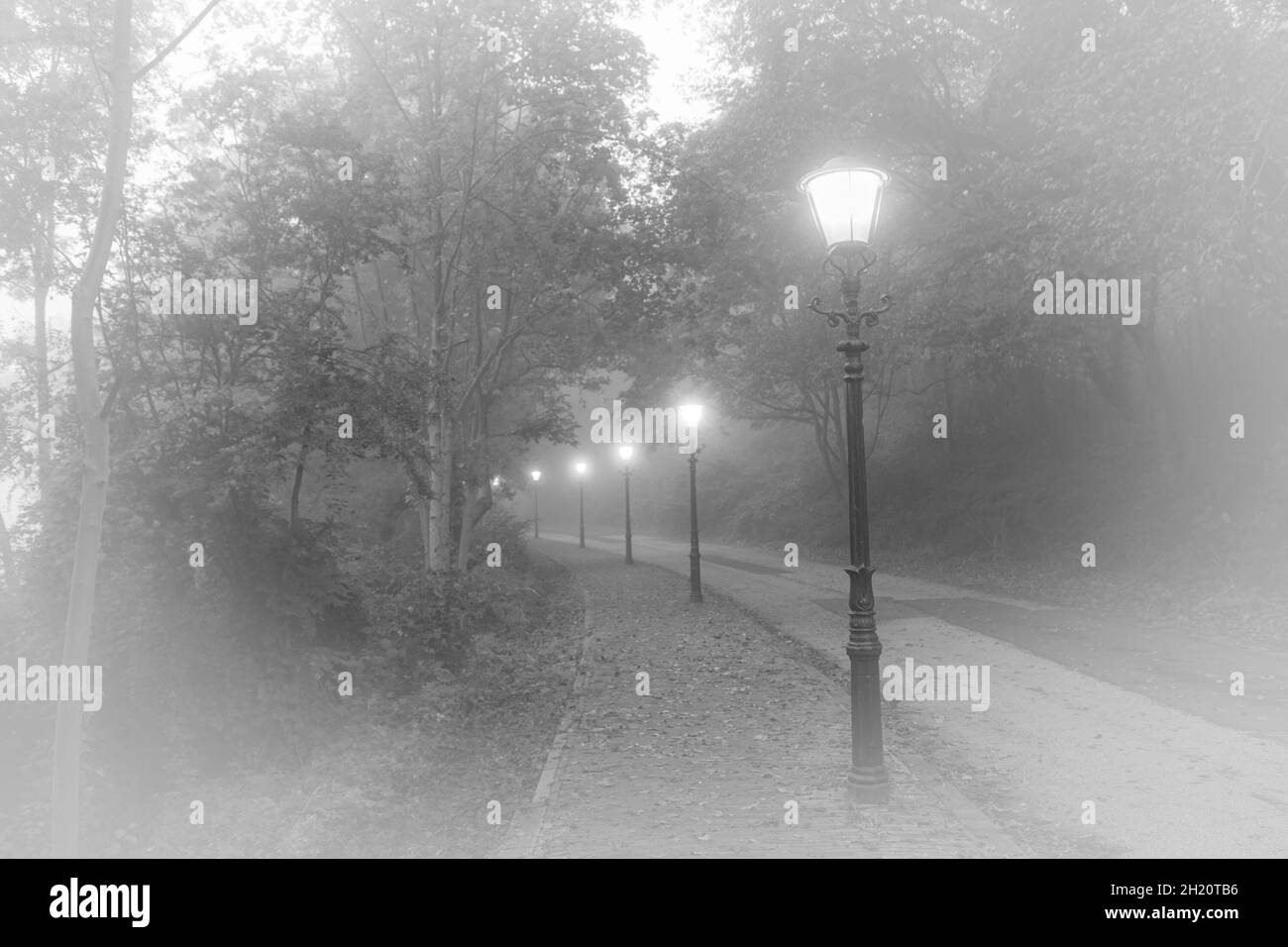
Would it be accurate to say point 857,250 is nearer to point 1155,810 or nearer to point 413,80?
point 1155,810

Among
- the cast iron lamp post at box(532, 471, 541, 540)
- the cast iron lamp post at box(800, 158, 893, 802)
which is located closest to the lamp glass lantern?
the cast iron lamp post at box(800, 158, 893, 802)

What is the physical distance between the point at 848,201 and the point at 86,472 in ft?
17.0

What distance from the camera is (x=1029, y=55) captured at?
13781 millimetres

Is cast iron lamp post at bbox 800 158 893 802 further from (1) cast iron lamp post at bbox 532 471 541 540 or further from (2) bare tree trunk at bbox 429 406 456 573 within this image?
(1) cast iron lamp post at bbox 532 471 541 540

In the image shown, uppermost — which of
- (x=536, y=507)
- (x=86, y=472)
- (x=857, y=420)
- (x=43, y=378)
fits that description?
(x=43, y=378)

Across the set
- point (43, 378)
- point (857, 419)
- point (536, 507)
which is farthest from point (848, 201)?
point (536, 507)

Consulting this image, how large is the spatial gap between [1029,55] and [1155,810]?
1283 centimetres

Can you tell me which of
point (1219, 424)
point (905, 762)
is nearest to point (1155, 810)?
point (905, 762)

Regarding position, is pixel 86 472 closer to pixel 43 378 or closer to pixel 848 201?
pixel 848 201

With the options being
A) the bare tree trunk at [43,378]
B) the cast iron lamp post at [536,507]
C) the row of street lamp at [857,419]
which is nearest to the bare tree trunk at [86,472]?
the bare tree trunk at [43,378]

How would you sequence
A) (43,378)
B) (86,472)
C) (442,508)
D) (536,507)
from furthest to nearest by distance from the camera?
(536,507) < (442,508) < (43,378) < (86,472)

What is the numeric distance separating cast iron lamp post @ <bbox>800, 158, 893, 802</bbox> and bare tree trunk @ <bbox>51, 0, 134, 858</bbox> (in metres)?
4.41

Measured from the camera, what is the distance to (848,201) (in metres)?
5.76

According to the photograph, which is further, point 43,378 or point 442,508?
point 442,508
